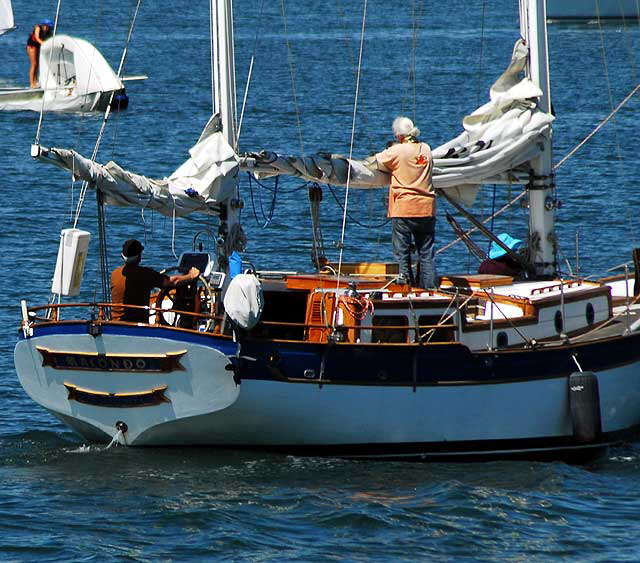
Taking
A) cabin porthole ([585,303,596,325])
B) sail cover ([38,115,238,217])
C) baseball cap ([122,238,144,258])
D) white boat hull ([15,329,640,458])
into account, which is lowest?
white boat hull ([15,329,640,458])

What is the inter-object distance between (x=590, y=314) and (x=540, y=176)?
2.24m

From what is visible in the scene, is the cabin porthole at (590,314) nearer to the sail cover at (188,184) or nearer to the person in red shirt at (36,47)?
the sail cover at (188,184)

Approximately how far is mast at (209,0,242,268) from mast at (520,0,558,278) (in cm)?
452

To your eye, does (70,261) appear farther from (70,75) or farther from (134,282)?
(70,75)

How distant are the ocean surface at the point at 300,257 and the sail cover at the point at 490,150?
1.25m

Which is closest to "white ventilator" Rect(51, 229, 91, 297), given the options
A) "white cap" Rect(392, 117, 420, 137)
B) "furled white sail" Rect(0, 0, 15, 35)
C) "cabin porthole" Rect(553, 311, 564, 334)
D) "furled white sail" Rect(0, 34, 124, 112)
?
"white cap" Rect(392, 117, 420, 137)

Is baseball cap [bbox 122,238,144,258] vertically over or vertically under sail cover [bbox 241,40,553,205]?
under

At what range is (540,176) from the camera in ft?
80.1

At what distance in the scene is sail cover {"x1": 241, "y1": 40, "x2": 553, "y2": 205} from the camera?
74.3ft

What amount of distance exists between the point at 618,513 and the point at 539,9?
7826mm

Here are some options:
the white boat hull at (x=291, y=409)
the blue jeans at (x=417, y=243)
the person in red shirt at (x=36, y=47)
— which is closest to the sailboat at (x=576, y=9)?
the person in red shirt at (x=36, y=47)

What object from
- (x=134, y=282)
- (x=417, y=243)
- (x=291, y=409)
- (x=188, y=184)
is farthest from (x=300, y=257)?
(x=291, y=409)

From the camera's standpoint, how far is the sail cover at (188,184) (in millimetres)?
21016

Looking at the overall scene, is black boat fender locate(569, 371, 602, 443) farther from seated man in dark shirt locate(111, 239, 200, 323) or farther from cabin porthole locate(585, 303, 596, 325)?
seated man in dark shirt locate(111, 239, 200, 323)
